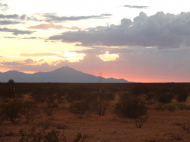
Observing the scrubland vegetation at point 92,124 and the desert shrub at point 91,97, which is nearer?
the scrubland vegetation at point 92,124

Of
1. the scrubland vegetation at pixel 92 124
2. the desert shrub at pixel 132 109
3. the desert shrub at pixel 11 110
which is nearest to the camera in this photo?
the scrubland vegetation at pixel 92 124

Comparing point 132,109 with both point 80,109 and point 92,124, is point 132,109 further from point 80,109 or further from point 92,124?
point 80,109

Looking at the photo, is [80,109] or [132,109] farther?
[80,109]

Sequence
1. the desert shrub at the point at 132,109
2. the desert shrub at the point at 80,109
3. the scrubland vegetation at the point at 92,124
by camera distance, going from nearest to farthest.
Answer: the scrubland vegetation at the point at 92,124
the desert shrub at the point at 132,109
the desert shrub at the point at 80,109

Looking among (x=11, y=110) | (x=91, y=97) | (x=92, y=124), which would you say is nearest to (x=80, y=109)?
(x=92, y=124)

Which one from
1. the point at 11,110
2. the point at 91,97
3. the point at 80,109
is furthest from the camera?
the point at 91,97

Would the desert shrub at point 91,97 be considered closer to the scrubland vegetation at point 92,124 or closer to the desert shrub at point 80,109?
the scrubland vegetation at point 92,124

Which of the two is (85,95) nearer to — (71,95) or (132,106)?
(71,95)

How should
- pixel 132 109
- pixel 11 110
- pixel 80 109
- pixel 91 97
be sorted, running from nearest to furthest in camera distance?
pixel 11 110, pixel 132 109, pixel 80 109, pixel 91 97

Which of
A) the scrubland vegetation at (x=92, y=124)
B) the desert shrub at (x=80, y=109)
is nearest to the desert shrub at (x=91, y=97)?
the scrubland vegetation at (x=92, y=124)

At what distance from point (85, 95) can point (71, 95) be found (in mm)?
2272

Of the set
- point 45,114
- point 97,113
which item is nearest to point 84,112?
point 97,113

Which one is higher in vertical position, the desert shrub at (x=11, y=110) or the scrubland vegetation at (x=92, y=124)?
the desert shrub at (x=11, y=110)

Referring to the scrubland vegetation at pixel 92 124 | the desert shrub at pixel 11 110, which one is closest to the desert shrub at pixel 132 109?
the scrubland vegetation at pixel 92 124
